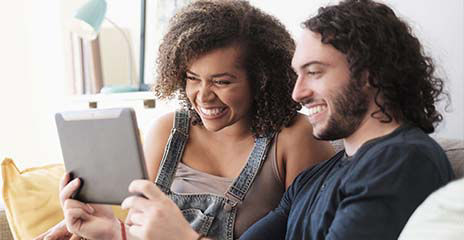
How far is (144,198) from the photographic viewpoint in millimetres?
1078

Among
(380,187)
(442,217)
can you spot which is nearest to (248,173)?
(380,187)

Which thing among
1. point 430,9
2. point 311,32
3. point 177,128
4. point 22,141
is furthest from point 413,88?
point 22,141

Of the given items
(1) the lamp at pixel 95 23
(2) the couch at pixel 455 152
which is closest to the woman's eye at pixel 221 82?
(2) the couch at pixel 455 152

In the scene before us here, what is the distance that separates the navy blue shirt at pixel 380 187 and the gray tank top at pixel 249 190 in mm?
307

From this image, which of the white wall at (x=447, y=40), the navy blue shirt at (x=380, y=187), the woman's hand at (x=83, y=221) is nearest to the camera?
the navy blue shirt at (x=380, y=187)

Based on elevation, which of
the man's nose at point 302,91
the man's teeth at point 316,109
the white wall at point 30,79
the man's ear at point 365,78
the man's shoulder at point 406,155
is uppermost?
the man's ear at point 365,78

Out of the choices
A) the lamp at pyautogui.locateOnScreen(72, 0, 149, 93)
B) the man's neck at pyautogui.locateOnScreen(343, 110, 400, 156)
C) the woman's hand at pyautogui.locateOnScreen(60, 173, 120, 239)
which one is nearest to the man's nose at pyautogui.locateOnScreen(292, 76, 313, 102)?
the man's neck at pyautogui.locateOnScreen(343, 110, 400, 156)

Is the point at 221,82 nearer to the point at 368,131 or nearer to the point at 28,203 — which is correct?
the point at 368,131

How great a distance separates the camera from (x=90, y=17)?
2.44 meters

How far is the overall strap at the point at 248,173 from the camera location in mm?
1374

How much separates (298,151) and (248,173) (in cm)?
13

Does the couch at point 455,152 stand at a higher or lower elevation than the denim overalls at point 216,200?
higher

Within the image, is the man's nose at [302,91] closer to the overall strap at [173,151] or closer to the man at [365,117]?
the man at [365,117]

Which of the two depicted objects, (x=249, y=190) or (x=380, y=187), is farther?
(x=249, y=190)
